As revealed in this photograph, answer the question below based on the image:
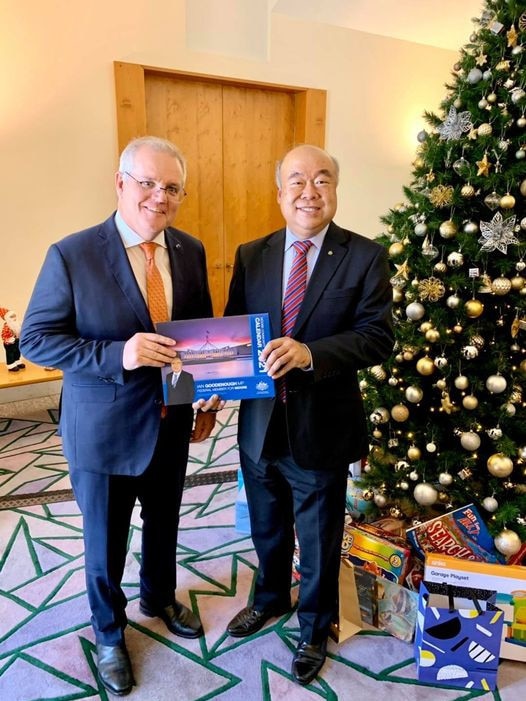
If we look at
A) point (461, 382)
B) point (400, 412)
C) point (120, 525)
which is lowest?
point (120, 525)

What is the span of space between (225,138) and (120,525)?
350 centimetres

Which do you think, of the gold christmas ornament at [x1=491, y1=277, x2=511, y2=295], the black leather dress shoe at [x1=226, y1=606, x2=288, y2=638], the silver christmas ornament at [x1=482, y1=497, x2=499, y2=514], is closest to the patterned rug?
the black leather dress shoe at [x1=226, y1=606, x2=288, y2=638]

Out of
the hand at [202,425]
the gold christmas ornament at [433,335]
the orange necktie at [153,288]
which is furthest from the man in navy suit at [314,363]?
the gold christmas ornament at [433,335]

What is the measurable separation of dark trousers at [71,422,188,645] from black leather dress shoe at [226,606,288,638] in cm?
27

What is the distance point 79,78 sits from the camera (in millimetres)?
3520

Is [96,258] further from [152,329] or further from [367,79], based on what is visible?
[367,79]

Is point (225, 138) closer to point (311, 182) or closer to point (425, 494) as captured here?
point (311, 182)

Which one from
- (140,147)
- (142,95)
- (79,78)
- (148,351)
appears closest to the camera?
(148,351)

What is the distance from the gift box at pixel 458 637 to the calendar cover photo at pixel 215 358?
0.96m

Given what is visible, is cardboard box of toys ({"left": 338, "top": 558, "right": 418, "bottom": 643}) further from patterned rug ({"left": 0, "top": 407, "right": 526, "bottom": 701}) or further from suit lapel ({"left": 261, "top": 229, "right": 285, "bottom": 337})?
suit lapel ({"left": 261, "top": 229, "right": 285, "bottom": 337})

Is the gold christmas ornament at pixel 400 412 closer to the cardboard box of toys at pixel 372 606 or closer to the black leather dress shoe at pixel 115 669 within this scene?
the cardboard box of toys at pixel 372 606

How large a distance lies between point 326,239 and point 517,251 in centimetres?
81

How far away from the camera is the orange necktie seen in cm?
144

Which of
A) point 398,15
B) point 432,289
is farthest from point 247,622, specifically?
point 398,15
